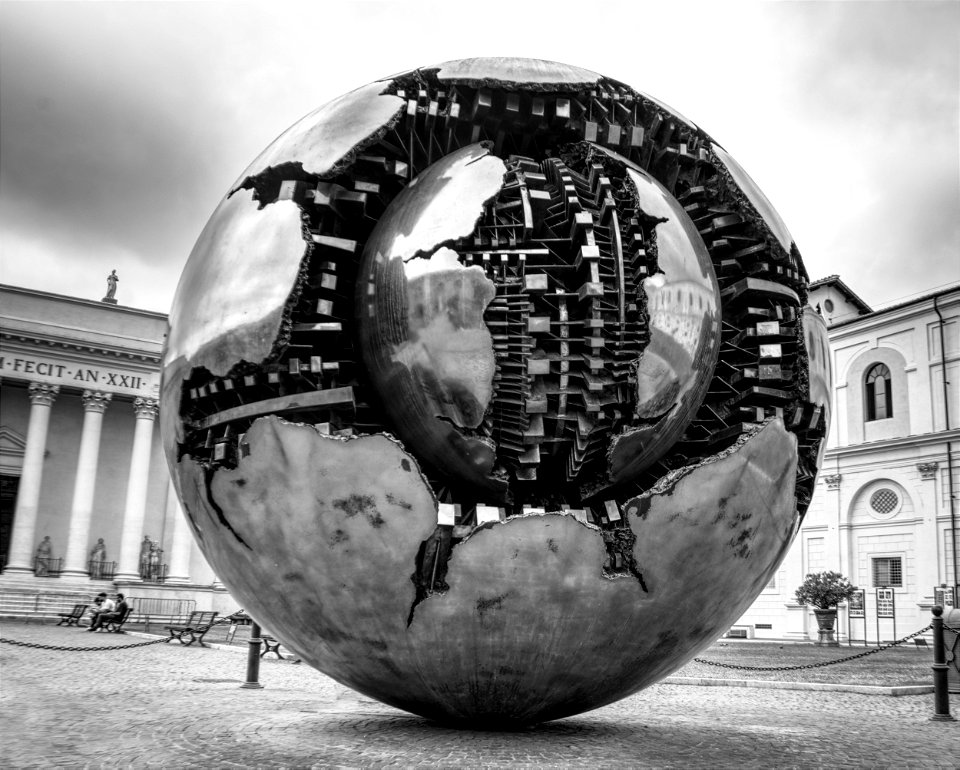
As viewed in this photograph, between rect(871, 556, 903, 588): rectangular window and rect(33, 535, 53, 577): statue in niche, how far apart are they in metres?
36.9

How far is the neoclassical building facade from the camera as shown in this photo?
42750 millimetres

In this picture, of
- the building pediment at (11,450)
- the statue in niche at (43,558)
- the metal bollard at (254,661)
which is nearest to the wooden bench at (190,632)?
the metal bollard at (254,661)

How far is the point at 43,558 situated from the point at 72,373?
A: 8758mm

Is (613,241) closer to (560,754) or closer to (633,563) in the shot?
(633,563)

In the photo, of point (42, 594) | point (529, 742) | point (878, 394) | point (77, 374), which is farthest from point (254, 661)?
point (878, 394)

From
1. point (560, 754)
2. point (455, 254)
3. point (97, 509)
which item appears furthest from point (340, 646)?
point (97, 509)

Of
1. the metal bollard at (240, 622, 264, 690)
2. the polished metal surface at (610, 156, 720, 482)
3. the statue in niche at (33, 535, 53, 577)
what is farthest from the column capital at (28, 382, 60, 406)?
the polished metal surface at (610, 156, 720, 482)

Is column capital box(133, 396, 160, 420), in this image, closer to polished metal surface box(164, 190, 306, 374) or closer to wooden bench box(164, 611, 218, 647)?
wooden bench box(164, 611, 218, 647)

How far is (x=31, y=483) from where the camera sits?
139ft

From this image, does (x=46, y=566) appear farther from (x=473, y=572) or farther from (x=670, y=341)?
(x=670, y=341)

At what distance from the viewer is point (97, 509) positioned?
47062 millimetres

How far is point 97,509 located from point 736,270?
154 ft

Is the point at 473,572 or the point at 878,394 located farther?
the point at 878,394

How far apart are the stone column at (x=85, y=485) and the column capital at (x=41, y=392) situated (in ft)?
4.97
